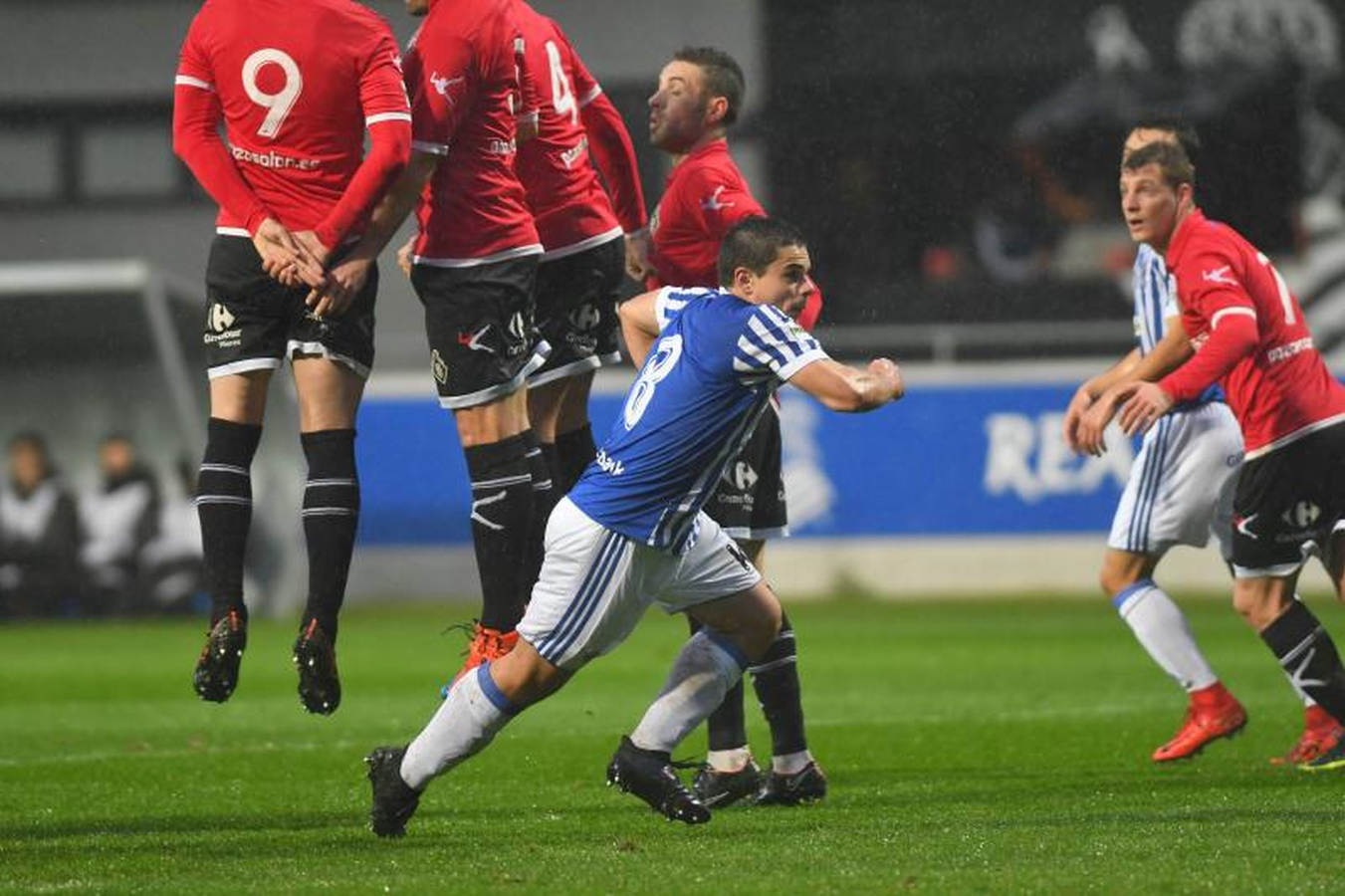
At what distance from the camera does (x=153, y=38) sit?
24.3 metres

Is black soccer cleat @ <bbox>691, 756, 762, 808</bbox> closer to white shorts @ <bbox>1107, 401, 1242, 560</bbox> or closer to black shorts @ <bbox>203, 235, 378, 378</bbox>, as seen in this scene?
black shorts @ <bbox>203, 235, 378, 378</bbox>

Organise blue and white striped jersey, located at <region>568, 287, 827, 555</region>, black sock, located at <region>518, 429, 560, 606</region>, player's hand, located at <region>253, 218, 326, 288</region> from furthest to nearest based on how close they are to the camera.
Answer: black sock, located at <region>518, 429, 560, 606</region> → player's hand, located at <region>253, 218, 326, 288</region> → blue and white striped jersey, located at <region>568, 287, 827, 555</region>

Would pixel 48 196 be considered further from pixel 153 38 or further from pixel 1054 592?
pixel 1054 592

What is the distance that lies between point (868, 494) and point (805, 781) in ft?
36.2

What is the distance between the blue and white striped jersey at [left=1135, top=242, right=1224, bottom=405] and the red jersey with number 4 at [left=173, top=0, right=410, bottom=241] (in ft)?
10.2

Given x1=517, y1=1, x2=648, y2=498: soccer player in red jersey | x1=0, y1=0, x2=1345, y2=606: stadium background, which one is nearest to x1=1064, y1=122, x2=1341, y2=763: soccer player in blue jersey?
x1=517, y1=1, x2=648, y2=498: soccer player in red jersey

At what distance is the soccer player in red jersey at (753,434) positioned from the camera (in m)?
7.67

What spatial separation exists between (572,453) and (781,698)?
56.0 inches

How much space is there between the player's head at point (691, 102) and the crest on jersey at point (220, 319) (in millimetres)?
1641

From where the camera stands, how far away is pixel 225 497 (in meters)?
7.61

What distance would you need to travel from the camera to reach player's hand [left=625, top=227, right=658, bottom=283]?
8406mm

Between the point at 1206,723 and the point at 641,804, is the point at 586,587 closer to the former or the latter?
the point at 641,804

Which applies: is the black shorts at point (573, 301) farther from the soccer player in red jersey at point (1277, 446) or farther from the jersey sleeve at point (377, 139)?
the soccer player in red jersey at point (1277, 446)

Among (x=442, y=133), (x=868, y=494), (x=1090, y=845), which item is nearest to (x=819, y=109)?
(x=868, y=494)
